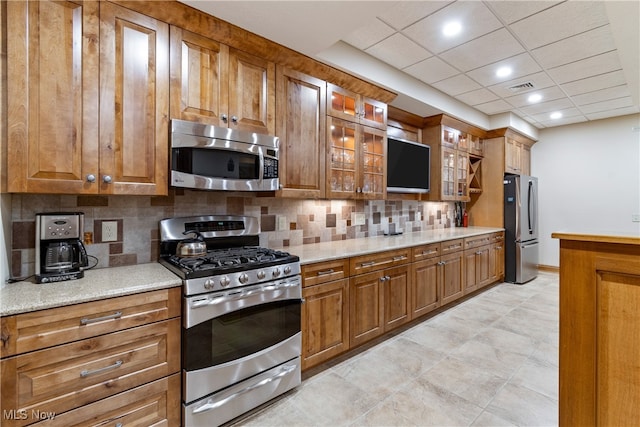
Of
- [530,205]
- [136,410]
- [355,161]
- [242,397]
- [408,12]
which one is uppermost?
[408,12]

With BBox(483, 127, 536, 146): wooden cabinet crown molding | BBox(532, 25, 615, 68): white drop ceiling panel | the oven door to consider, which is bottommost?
the oven door

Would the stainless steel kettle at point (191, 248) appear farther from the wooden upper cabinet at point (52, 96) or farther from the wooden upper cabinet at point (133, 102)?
the wooden upper cabinet at point (52, 96)

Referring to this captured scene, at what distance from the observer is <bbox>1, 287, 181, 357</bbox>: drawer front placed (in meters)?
1.23

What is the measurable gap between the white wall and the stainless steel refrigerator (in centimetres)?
93

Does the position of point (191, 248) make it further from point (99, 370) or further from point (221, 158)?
point (99, 370)

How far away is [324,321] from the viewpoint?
236 centimetres

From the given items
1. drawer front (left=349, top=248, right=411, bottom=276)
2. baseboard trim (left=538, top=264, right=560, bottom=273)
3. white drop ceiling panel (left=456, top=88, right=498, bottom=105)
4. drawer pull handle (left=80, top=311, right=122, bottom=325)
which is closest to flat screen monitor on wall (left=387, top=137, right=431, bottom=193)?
white drop ceiling panel (left=456, top=88, right=498, bottom=105)

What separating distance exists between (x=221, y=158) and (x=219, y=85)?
503 millimetres

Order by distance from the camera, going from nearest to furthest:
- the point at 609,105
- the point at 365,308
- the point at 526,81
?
the point at 365,308 < the point at 526,81 < the point at 609,105

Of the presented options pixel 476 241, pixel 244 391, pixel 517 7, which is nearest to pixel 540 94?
pixel 476 241

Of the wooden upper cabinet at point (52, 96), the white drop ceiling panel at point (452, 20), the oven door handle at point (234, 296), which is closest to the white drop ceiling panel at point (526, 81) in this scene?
the white drop ceiling panel at point (452, 20)

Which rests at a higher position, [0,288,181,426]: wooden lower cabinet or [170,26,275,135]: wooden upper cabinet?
[170,26,275,135]: wooden upper cabinet

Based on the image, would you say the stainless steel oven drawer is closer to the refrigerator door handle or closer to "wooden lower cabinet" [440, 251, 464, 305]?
"wooden lower cabinet" [440, 251, 464, 305]

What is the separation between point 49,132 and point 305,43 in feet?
5.65
